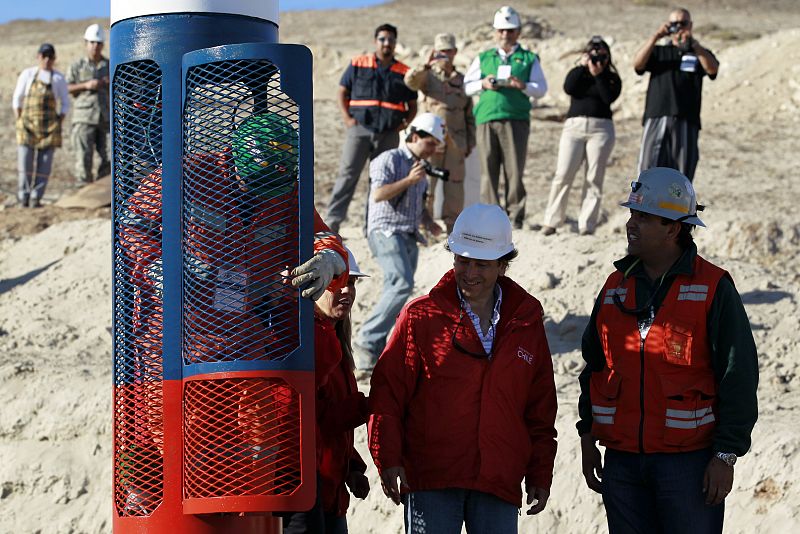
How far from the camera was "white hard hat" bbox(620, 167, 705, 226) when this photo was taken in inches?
197

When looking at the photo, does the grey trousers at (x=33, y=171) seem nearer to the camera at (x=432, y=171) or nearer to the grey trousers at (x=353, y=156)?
the grey trousers at (x=353, y=156)

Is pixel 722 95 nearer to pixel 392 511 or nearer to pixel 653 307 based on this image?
pixel 392 511

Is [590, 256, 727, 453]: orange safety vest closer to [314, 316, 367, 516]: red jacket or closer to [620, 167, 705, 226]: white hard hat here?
[620, 167, 705, 226]: white hard hat

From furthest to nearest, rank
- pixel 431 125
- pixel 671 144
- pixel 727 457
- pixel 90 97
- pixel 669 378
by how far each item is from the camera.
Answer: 1. pixel 90 97
2. pixel 671 144
3. pixel 431 125
4. pixel 669 378
5. pixel 727 457

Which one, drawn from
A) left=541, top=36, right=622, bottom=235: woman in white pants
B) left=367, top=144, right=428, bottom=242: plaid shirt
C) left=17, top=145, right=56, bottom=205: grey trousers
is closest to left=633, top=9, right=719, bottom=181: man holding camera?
left=541, top=36, right=622, bottom=235: woman in white pants

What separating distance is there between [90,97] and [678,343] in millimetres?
10825

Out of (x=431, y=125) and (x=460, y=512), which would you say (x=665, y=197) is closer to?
(x=460, y=512)

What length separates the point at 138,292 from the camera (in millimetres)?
4645

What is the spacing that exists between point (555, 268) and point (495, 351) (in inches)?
211

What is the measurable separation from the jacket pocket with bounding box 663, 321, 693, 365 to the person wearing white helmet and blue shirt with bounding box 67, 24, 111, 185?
10712 mm

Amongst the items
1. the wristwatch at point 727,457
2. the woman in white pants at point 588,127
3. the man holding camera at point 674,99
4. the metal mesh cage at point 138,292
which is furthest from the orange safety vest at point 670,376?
the woman in white pants at point 588,127

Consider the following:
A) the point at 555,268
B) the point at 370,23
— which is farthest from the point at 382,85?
the point at 370,23

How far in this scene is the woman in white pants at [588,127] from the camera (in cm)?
1071

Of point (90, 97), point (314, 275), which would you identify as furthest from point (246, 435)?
point (90, 97)
